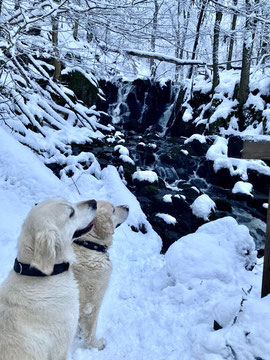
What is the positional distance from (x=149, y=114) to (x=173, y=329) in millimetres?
17516

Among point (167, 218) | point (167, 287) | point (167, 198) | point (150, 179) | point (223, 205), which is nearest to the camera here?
point (167, 287)

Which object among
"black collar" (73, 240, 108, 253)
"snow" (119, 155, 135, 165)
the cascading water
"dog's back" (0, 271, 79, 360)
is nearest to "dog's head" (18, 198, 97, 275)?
"dog's back" (0, 271, 79, 360)

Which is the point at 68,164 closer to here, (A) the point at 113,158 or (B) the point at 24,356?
(A) the point at 113,158

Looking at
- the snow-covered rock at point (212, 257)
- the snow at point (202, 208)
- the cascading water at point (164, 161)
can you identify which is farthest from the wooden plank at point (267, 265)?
the snow at point (202, 208)

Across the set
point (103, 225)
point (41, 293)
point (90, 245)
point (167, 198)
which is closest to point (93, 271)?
point (90, 245)

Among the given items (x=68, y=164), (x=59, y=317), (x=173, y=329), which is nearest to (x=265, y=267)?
(x=173, y=329)

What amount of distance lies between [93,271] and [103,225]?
49 centimetres

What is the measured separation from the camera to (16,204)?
19.4ft

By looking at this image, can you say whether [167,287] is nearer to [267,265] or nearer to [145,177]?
[267,265]

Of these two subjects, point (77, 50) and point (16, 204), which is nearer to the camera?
point (77, 50)

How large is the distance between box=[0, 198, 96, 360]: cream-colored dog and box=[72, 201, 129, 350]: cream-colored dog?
0.57 meters

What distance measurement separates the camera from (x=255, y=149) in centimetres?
282

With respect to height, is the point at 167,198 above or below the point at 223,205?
above

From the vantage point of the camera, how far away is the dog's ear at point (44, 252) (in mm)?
1996
